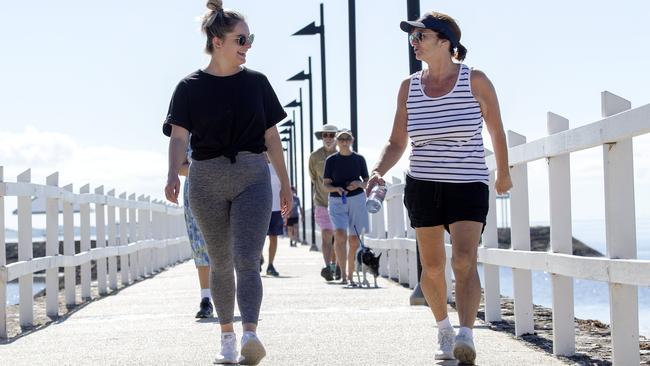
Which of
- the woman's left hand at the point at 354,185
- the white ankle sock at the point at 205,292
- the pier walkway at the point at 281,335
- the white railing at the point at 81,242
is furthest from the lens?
the woman's left hand at the point at 354,185

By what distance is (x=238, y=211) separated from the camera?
6.81 meters

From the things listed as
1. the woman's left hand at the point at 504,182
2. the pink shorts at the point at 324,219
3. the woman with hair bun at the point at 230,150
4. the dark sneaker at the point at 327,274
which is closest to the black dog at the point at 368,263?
the dark sneaker at the point at 327,274

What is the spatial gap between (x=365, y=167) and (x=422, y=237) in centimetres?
789

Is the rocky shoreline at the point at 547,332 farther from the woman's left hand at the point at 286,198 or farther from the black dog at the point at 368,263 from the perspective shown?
the black dog at the point at 368,263

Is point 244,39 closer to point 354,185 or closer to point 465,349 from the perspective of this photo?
point 465,349

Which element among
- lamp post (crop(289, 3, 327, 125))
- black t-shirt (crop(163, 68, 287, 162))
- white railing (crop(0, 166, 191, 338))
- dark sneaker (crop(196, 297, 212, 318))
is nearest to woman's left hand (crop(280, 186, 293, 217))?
black t-shirt (crop(163, 68, 287, 162))

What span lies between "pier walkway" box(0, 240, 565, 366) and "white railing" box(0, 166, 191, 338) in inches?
14.0

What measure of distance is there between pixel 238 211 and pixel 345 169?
26.7ft

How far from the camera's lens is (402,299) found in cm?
1262

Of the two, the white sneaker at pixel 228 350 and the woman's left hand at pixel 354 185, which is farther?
the woman's left hand at pixel 354 185

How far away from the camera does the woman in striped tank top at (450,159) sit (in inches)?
276

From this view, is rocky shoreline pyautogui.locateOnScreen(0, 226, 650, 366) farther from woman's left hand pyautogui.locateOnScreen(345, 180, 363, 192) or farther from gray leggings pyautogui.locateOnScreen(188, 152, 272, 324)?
woman's left hand pyautogui.locateOnScreen(345, 180, 363, 192)

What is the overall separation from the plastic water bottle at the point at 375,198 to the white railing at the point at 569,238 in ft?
3.38

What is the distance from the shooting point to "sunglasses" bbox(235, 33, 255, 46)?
22.5 feet
